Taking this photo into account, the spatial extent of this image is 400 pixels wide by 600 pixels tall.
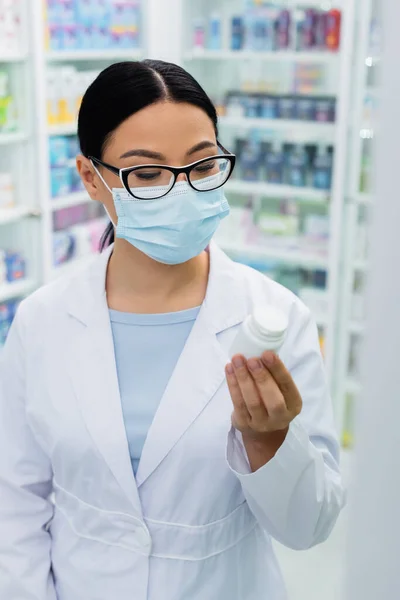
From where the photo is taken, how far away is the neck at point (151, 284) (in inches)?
53.9

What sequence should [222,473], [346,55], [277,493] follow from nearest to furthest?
1. [277,493]
2. [222,473]
3. [346,55]

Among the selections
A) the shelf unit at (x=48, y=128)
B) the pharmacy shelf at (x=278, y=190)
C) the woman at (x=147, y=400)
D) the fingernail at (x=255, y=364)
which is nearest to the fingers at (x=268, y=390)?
the fingernail at (x=255, y=364)

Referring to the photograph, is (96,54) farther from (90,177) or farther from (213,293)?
(213,293)

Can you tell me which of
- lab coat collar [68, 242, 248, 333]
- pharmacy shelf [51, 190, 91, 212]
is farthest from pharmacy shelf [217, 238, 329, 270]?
lab coat collar [68, 242, 248, 333]

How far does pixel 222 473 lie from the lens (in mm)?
1229

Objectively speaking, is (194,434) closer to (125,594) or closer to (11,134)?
(125,594)

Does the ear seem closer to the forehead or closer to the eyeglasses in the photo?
the eyeglasses

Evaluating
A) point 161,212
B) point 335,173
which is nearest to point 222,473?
point 161,212

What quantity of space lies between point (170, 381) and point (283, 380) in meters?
0.37

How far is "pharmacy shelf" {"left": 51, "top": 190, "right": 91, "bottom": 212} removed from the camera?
12.7 ft

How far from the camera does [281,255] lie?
3982 mm

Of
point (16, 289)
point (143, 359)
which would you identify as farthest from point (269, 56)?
point (143, 359)

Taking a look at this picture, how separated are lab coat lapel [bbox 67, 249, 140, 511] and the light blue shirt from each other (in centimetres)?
2

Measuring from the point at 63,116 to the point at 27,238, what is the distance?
2.37 feet
